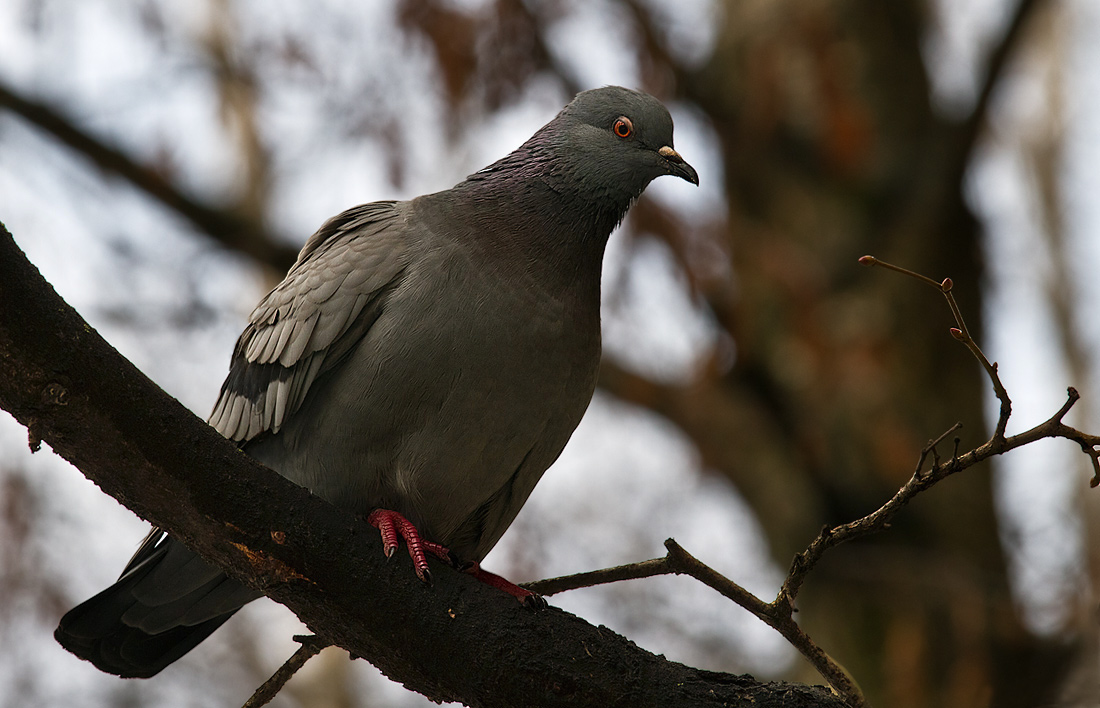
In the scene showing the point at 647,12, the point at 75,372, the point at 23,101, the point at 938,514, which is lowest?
the point at 75,372

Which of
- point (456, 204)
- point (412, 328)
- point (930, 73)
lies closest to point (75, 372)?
point (412, 328)

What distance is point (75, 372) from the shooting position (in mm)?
2504

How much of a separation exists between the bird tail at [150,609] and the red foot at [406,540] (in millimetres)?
730

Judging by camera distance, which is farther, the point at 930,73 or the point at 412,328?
the point at 930,73

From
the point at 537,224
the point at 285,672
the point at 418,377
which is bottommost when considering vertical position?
the point at 285,672

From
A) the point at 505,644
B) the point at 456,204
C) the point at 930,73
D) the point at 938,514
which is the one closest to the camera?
the point at 505,644

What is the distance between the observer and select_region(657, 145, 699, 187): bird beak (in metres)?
4.38

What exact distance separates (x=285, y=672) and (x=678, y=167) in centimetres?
259

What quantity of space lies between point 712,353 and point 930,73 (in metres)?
3.13

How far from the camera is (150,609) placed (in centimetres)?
394

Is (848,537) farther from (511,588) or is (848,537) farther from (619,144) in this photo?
(619,144)

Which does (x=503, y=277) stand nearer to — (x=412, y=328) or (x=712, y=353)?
(x=412, y=328)

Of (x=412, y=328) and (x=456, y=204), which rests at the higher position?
(x=456, y=204)

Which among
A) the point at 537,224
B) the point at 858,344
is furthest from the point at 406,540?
the point at 858,344
